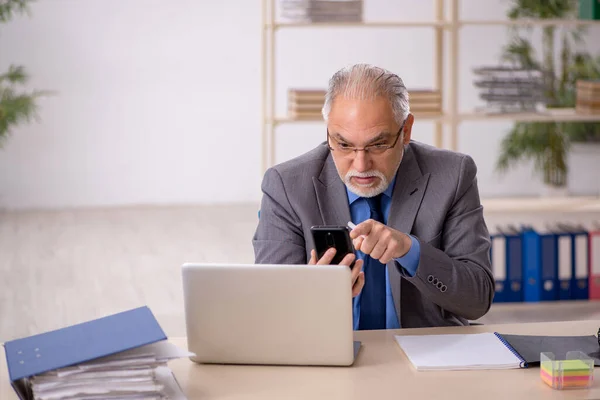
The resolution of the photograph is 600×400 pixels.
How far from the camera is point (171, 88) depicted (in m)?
7.46

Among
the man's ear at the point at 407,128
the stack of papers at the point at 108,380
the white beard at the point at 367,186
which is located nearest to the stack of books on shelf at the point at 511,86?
the man's ear at the point at 407,128

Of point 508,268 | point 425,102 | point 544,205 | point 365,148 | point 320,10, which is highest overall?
point 320,10

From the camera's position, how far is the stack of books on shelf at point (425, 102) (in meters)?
4.97

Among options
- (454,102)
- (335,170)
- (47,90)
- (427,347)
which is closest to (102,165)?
(47,90)

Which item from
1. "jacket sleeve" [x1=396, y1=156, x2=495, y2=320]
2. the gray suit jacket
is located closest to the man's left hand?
"jacket sleeve" [x1=396, y1=156, x2=495, y2=320]

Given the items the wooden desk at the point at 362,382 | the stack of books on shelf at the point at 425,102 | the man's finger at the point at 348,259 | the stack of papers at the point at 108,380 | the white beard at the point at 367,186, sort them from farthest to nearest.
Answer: the stack of books on shelf at the point at 425,102
the white beard at the point at 367,186
the man's finger at the point at 348,259
the wooden desk at the point at 362,382
the stack of papers at the point at 108,380

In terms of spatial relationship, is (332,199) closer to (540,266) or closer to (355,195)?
(355,195)

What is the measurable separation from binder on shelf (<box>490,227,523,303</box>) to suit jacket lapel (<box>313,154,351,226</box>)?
2.48 metres

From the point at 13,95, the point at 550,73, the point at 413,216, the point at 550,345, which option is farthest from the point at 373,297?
the point at 13,95

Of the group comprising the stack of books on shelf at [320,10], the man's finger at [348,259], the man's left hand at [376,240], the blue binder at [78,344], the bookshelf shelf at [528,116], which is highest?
the stack of books on shelf at [320,10]

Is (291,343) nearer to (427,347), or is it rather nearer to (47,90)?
(427,347)

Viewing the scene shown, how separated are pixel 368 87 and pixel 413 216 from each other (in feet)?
1.20

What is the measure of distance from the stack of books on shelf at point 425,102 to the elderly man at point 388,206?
248cm

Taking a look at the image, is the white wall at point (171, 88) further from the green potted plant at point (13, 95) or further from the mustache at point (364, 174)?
the mustache at point (364, 174)
